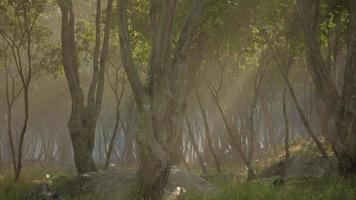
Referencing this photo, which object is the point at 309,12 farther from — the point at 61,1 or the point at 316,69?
the point at 61,1

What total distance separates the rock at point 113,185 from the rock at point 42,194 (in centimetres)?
77

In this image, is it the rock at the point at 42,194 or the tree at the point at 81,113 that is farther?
the tree at the point at 81,113

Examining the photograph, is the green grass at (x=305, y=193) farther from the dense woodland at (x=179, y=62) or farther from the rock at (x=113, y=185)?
the rock at (x=113, y=185)

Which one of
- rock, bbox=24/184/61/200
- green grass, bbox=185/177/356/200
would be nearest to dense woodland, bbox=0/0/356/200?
green grass, bbox=185/177/356/200

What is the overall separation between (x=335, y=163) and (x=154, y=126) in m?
9.73

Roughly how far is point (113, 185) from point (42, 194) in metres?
2.08

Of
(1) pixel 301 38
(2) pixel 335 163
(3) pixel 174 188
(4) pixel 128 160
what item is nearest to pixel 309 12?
(1) pixel 301 38

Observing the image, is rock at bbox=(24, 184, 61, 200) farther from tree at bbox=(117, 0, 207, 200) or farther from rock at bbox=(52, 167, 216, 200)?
tree at bbox=(117, 0, 207, 200)

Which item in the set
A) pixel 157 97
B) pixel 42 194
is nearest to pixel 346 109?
pixel 157 97

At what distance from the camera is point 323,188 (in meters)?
13.0

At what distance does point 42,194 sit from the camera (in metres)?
14.2

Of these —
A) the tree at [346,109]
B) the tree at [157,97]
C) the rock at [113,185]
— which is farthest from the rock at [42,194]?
the tree at [346,109]

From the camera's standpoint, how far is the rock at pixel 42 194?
46.3 feet

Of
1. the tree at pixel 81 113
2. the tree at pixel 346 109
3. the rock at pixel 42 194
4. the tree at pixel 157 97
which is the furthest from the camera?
the tree at pixel 81 113
